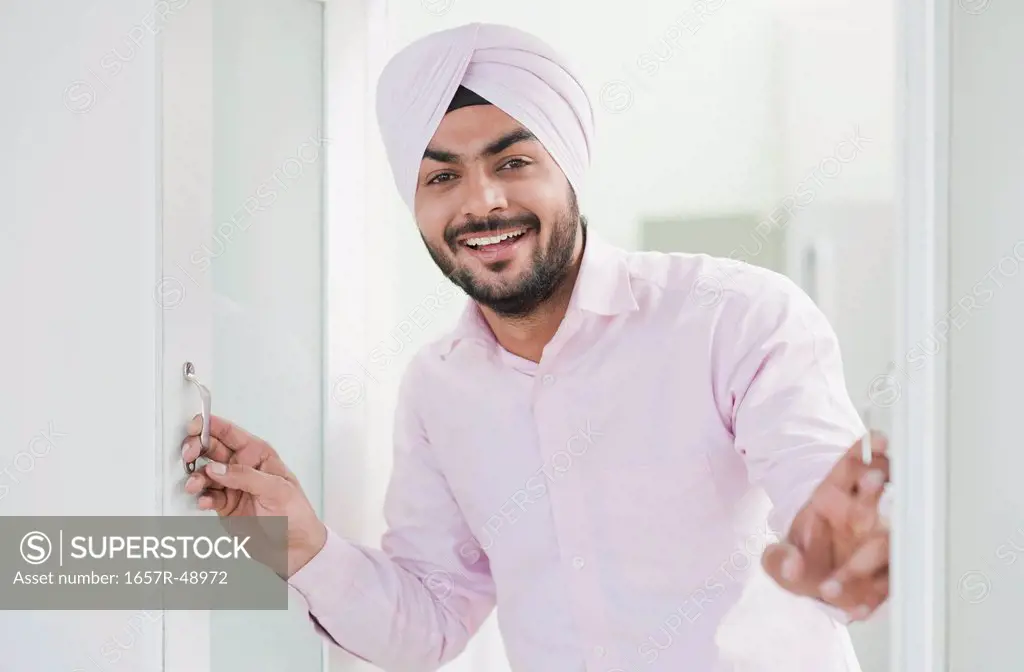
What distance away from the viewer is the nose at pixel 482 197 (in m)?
1.18

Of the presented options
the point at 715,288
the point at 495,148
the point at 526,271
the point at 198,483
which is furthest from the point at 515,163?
the point at 198,483

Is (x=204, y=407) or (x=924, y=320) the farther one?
(x=204, y=407)

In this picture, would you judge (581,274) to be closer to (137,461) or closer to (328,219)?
(328,219)

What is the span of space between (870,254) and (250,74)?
1992 mm

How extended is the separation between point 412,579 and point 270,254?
1.55ft

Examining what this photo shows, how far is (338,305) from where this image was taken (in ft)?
4.63

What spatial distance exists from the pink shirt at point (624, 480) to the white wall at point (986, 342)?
362mm

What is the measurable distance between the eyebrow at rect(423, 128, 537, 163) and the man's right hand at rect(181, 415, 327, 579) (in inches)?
16.0

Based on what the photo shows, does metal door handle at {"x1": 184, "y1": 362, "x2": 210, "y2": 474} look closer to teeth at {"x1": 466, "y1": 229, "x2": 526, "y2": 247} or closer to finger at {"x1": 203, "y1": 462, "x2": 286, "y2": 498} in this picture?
finger at {"x1": 203, "y1": 462, "x2": 286, "y2": 498}

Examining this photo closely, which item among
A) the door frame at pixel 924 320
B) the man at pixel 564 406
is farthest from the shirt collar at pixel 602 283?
the door frame at pixel 924 320

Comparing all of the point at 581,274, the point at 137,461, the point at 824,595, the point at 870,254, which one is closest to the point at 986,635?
the point at 824,595

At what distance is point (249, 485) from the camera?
45.1 inches

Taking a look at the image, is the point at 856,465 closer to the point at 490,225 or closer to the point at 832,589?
the point at 832,589

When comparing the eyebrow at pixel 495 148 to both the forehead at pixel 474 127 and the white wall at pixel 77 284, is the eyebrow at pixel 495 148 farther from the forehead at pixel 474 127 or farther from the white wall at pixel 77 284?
the white wall at pixel 77 284
